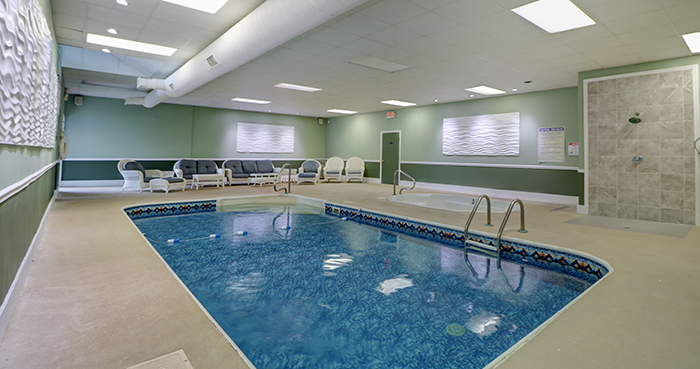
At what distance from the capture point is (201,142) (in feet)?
36.2

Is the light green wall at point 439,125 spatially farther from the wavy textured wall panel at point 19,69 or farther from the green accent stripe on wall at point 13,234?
the green accent stripe on wall at point 13,234

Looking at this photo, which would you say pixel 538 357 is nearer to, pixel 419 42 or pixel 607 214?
pixel 419 42

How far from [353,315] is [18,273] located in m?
2.25

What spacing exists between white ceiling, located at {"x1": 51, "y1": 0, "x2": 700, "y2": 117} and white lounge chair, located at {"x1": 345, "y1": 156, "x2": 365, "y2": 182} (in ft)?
13.7

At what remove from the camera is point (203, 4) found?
3.96 m

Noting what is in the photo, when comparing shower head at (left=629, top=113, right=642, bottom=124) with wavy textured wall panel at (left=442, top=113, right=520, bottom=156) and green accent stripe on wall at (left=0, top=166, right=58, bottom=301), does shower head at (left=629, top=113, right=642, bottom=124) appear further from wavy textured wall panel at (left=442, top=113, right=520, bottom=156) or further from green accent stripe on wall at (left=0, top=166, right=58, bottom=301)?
green accent stripe on wall at (left=0, top=166, right=58, bottom=301)

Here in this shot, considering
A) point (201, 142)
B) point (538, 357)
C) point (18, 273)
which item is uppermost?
point (201, 142)

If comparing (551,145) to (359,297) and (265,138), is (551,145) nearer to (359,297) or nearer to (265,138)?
(359,297)

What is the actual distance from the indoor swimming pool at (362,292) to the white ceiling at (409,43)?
2585mm

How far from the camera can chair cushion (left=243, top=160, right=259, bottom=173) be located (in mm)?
10750

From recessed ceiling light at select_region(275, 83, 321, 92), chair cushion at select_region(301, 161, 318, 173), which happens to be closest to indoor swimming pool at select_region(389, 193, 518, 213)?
recessed ceiling light at select_region(275, 83, 321, 92)

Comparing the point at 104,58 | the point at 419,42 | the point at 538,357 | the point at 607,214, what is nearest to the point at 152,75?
the point at 104,58

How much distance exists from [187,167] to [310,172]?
3.82 metres

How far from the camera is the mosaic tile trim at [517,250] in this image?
11.1ft
